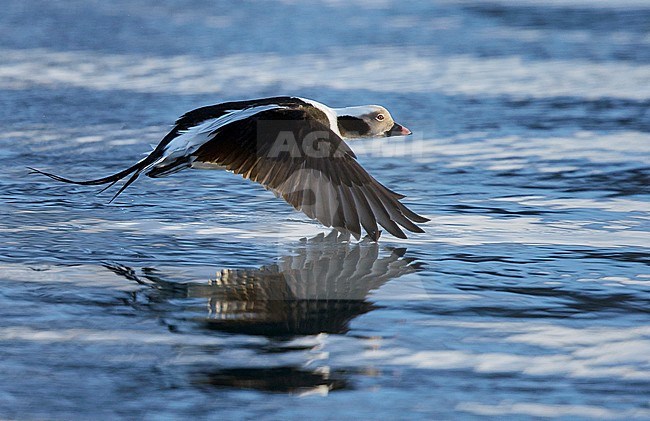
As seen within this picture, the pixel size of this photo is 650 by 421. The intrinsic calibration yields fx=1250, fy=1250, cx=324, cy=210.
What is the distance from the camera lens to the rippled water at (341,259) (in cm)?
384

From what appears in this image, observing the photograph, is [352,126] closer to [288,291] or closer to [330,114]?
[330,114]

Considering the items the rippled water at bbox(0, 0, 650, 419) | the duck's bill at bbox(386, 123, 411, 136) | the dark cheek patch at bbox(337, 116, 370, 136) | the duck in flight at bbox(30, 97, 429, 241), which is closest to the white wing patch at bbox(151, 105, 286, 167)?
the duck in flight at bbox(30, 97, 429, 241)

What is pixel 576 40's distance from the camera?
1328 cm

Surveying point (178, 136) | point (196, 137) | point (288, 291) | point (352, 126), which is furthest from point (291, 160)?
point (352, 126)

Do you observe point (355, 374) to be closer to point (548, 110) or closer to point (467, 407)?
point (467, 407)

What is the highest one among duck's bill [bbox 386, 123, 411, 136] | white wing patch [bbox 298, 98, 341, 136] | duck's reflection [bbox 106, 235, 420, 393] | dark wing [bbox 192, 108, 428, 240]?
white wing patch [bbox 298, 98, 341, 136]

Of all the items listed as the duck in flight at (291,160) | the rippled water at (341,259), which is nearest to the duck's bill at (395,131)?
the rippled water at (341,259)

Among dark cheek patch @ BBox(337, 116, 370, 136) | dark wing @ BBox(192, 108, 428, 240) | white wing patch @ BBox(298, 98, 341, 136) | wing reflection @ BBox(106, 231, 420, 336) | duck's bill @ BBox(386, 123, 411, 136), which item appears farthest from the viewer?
duck's bill @ BBox(386, 123, 411, 136)

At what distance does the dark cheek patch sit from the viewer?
6.91 m

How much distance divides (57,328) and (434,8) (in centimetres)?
1236

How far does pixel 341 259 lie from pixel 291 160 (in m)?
0.53

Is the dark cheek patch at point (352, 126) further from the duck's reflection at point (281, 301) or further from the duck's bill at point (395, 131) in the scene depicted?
the duck's reflection at point (281, 301)

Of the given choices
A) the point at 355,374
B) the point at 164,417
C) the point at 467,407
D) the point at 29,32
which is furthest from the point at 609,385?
the point at 29,32

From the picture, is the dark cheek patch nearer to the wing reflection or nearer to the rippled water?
the rippled water
